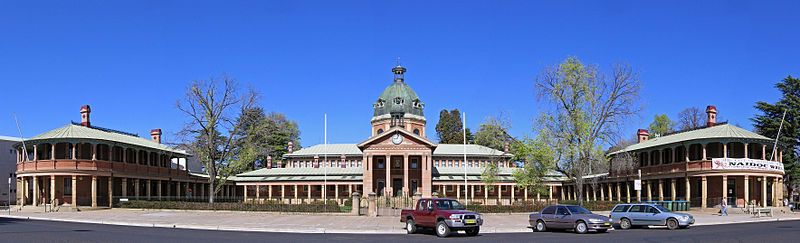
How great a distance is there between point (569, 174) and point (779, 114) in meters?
26.7

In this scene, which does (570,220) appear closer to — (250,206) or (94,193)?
(250,206)

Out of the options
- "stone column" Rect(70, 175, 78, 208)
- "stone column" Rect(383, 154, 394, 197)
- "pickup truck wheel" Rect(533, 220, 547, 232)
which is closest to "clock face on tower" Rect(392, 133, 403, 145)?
"stone column" Rect(383, 154, 394, 197)

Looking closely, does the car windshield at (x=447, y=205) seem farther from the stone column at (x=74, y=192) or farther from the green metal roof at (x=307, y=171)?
the green metal roof at (x=307, y=171)

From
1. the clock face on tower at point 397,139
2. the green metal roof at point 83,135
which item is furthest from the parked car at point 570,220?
the clock face on tower at point 397,139

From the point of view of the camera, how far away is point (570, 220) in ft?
97.3

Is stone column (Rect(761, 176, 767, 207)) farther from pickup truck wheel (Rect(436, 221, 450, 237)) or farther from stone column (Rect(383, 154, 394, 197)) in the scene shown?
pickup truck wheel (Rect(436, 221, 450, 237))

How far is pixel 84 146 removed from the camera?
59938mm

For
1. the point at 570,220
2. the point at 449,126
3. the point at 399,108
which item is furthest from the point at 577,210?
the point at 449,126

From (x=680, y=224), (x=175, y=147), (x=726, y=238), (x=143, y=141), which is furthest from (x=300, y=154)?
(x=726, y=238)

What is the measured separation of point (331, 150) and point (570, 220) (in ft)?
220

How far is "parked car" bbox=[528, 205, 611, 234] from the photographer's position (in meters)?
28.9

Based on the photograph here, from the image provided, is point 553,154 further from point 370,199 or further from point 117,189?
point 117,189

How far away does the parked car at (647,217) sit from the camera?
3189 cm

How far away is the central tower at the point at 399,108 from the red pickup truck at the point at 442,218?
59.9 metres
